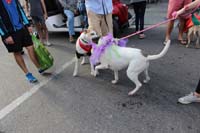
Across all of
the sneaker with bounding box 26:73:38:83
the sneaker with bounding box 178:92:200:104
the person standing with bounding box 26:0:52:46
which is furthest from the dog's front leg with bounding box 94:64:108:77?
the person standing with bounding box 26:0:52:46

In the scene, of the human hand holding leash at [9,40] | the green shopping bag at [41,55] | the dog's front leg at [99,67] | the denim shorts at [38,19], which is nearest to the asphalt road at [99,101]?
the dog's front leg at [99,67]

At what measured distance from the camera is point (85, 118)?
2830 mm

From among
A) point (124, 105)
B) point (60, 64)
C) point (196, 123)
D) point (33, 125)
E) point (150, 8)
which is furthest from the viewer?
point (150, 8)

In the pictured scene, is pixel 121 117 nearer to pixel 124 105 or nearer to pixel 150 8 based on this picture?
pixel 124 105

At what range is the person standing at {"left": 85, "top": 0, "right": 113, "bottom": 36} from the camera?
148 inches

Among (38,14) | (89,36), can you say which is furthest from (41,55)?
(38,14)

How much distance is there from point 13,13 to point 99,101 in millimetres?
1874

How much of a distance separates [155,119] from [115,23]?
3.25 metres

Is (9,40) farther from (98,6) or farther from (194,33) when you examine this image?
(194,33)

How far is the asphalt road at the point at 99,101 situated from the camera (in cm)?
267

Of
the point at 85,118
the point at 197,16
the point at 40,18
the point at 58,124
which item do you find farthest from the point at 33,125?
the point at 197,16

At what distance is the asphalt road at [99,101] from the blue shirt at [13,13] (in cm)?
105

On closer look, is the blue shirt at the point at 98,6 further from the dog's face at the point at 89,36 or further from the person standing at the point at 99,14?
the dog's face at the point at 89,36

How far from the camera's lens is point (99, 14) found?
3826mm
